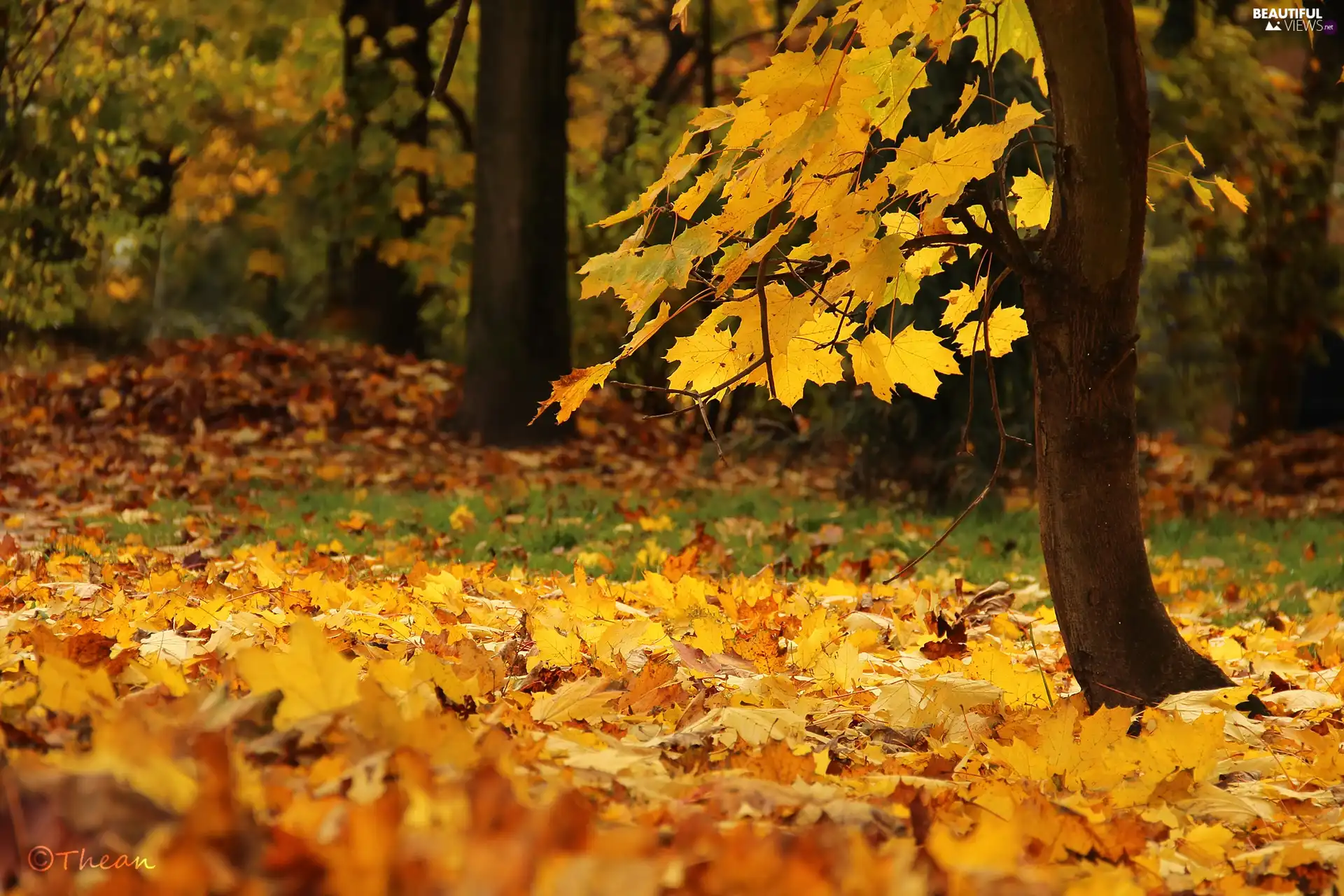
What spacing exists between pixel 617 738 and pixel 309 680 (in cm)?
66

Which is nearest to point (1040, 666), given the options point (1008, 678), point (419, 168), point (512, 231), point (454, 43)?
→ point (1008, 678)

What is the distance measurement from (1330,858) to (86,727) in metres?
1.66

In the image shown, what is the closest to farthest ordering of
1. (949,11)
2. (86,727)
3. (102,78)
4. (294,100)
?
(86,727) → (949,11) → (102,78) → (294,100)

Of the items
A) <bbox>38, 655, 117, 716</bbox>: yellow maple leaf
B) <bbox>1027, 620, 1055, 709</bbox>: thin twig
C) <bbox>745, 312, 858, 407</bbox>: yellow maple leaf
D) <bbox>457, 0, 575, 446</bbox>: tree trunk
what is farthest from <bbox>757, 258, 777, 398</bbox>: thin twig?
<bbox>457, 0, 575, 446</bbox>: tree trunk

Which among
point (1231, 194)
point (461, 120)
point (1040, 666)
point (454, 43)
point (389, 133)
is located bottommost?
point (1040, 666)

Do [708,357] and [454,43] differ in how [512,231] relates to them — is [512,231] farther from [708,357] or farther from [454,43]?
[708,357]

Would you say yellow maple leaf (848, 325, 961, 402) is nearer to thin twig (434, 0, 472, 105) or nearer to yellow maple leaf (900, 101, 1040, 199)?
yellow maple leaf (900, 101, 1040, 199)

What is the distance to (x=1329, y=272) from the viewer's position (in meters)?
12.2

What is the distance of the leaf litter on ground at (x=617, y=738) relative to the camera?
1157mm

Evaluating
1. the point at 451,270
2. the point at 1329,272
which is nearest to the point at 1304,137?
the point at 1329,272

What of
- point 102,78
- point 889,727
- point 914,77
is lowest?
point 889,727

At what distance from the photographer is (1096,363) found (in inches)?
97.4

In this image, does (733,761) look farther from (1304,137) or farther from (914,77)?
(1304,137)

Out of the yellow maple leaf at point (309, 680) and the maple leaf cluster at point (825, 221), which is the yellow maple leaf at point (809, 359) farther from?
the yellow maple leaf at point (309, 680)
